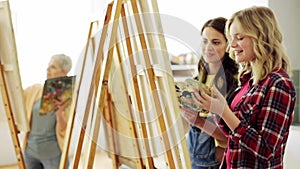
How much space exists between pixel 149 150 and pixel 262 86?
98 cm

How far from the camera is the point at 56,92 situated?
2.58 metres

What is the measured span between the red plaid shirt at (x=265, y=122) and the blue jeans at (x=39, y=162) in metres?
1.56

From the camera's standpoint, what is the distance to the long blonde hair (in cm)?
153

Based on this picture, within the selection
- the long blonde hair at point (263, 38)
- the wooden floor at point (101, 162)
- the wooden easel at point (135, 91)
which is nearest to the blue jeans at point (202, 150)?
the wooden easel at point (135, 91)

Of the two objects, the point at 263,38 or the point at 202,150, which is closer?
the point at 263,38

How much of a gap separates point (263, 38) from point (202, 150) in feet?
2.17

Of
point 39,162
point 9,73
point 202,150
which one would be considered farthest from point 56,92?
point 202,150

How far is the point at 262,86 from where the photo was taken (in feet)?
4.99

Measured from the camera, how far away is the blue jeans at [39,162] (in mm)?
2752

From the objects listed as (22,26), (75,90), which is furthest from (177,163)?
(22,26)

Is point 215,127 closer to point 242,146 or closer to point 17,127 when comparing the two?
point 242,146

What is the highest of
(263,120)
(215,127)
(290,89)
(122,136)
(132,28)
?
(132,28)

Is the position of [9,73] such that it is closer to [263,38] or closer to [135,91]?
[135,91]

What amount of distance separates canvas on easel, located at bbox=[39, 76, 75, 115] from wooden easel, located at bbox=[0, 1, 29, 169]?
0.16 m
